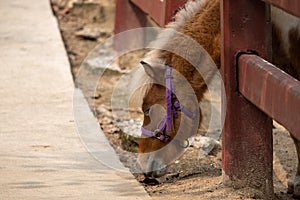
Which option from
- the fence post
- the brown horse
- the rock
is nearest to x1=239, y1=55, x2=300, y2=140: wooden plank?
the brown horse

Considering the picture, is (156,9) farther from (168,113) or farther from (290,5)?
(290,5)

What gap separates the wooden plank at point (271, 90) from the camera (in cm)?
352

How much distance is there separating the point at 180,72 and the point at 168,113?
0.23 m

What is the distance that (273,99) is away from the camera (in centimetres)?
375

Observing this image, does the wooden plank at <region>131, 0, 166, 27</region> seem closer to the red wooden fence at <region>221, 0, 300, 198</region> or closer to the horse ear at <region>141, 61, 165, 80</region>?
the horse ear at <region>141, 61, 165, 80</region>

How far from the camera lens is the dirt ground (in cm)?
429

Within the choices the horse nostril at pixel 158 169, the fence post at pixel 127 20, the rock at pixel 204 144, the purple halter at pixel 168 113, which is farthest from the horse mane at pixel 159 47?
the fence post at pixel 127 20

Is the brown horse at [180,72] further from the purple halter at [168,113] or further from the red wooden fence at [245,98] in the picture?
the red wooden fence at [245,98]

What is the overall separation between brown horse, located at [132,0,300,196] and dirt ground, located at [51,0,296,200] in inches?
7.4

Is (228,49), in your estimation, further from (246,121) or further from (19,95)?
(19,95)

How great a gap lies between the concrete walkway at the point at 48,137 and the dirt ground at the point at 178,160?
264 mm

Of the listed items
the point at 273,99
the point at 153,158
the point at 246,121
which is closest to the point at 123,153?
the point at 153,158

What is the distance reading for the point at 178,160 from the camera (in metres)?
5.11

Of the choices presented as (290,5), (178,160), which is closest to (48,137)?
(178,160)
